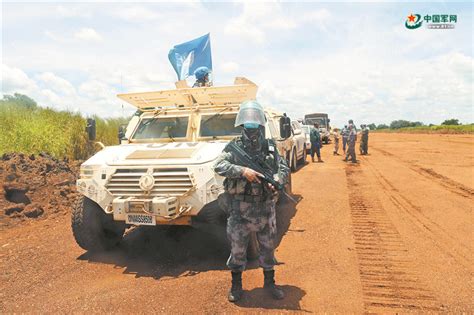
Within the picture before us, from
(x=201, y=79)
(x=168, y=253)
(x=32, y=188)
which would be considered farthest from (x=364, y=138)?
(x=168, y=253)

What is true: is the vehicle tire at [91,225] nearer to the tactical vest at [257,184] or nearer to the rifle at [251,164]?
the tactical vest at [257,184]

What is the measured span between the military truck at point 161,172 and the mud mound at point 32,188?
266 cm

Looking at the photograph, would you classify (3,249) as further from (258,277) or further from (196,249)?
(258,277)

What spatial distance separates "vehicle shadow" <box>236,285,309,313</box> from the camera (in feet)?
12.1

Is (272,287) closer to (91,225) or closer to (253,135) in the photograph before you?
(253,135)

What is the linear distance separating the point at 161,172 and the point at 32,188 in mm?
5060

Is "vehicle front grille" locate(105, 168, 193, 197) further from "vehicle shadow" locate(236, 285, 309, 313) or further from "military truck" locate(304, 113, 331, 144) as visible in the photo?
"military truck" locate(304, 113, 331, 144)

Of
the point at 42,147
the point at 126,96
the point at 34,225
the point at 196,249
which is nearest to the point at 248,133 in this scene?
the point at 196,249

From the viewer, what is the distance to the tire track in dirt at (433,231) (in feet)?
16.0

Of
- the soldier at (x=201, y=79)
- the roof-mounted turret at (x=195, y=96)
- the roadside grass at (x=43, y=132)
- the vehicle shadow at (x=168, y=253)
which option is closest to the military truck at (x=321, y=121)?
the roadside grass at (x=43, y=132)

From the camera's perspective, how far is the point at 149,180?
4.61 m

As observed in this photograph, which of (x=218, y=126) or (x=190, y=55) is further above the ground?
(x=190, y=55)

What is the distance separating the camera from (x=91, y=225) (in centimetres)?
518

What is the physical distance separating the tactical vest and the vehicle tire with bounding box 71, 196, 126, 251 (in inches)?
91.9
